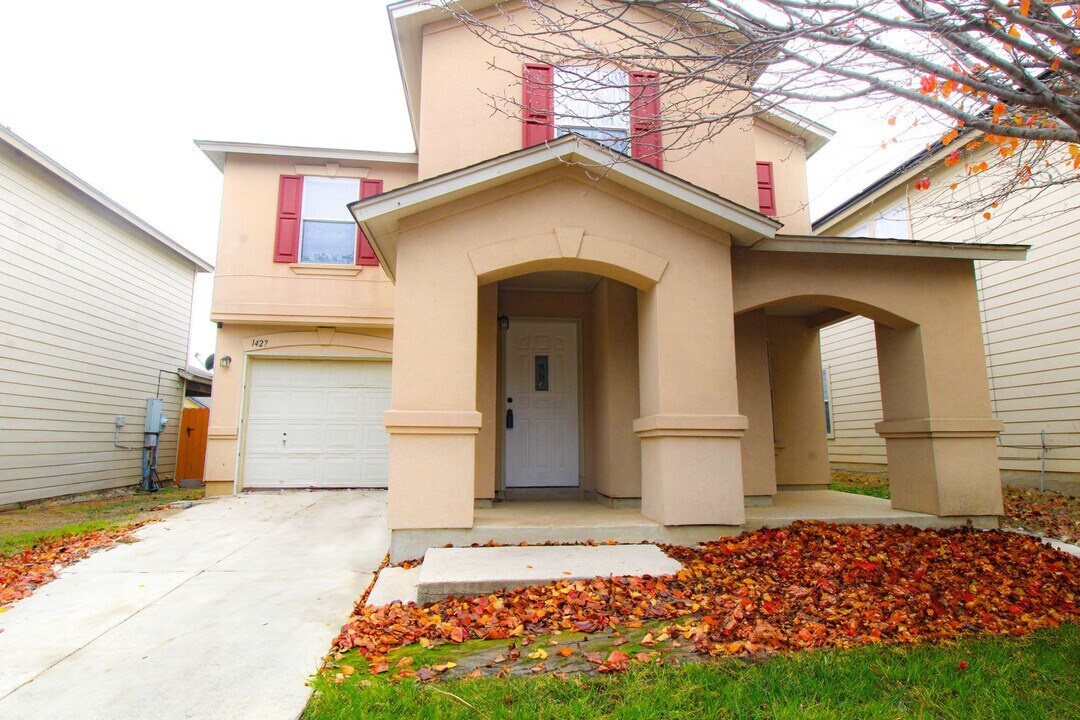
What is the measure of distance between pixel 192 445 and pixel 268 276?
18.1 feet

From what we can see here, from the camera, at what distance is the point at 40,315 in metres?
9.22

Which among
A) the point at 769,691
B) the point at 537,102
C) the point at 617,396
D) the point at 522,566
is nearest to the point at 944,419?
the point at 617,396

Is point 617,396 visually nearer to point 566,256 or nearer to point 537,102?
point 566,256

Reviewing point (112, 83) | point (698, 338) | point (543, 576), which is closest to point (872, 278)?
point (698, 338)

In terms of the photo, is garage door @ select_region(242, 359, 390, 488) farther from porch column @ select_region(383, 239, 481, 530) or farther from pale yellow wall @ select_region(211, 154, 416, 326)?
porch column @ select_region(383, 239, 481, 530)

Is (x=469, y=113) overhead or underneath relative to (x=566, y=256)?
overhead

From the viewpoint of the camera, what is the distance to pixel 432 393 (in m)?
5.10

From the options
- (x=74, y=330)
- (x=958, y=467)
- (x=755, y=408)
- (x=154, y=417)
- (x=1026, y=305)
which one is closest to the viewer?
(x=958, y=467)

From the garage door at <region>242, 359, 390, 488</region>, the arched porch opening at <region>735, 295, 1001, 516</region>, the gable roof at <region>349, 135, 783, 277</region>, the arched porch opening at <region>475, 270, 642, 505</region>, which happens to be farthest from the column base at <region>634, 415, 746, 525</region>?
the garage door at <region>242, 359, 390, 488</region>

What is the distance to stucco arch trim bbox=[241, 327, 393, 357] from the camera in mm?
9867

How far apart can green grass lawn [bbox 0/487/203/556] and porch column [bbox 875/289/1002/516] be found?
9.20 m

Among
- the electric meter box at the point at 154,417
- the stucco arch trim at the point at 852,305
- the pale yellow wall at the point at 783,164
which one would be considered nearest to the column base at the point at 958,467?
the stucco arch trim at the point at 852,305

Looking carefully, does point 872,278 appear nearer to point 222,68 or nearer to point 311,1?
point 311,1

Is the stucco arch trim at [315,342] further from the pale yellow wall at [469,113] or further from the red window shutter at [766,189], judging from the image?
the red window shutter at [766,189]
